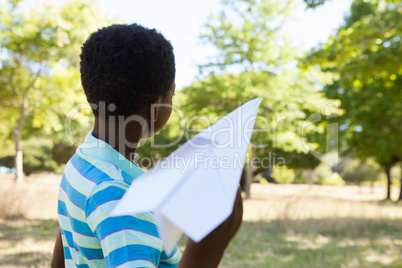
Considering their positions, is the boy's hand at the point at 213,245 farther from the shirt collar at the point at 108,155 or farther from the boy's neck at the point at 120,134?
the boy's neck at the point at 120,134

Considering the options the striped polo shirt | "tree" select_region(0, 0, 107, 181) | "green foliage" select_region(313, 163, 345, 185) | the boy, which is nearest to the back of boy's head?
the boy

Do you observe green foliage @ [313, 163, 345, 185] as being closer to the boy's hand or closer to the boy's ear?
the boy's ear

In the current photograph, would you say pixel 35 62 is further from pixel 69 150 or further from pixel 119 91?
pixel 69 150

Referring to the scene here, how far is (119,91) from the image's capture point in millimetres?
907

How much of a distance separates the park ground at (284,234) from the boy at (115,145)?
4.51 m

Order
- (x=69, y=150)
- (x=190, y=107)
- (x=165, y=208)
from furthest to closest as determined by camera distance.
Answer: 1. (x=69, y=150)
2. (x=190, y=107)
3. (x=165, y=208)

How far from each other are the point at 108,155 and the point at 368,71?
6.45m

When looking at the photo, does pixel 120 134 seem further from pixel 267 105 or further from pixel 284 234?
pixel 267 105

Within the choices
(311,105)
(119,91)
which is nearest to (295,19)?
(311,105)

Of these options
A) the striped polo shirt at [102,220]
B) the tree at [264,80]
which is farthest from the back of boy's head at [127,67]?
the tree at [264,80]

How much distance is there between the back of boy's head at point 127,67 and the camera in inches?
34.6

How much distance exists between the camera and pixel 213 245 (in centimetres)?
65

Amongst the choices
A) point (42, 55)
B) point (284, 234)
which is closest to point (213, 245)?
point (284, 234)

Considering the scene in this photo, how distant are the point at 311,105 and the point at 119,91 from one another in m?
17.2
